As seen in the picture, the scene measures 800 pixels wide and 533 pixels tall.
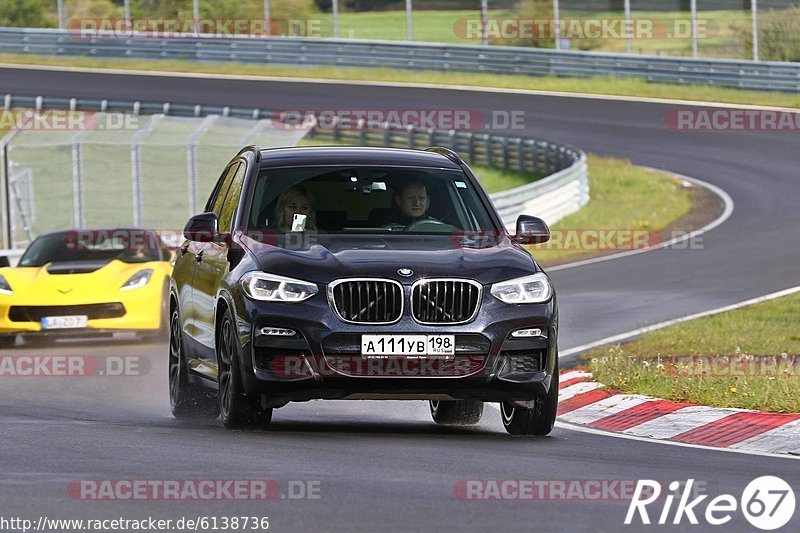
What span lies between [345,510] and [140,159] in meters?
20.7

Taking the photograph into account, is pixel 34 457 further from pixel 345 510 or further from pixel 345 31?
pixel 345 31

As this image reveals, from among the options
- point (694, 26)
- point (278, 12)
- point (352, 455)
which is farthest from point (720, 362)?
point (278, 12)

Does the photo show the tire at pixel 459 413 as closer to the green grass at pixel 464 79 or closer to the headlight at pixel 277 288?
the headlight at pixel 277 288

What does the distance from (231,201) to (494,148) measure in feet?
88.2

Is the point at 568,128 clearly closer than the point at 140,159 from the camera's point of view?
No

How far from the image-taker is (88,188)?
27.7m

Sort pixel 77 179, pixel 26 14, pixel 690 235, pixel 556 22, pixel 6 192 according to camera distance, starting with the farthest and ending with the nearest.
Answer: pixel 26 14 → pixel 556 22 → pixel 690 235 → pixel 77 179 → pixel 6 192

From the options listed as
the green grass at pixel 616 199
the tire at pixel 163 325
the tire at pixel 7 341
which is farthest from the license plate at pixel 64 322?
the green grass at pixel 616 199

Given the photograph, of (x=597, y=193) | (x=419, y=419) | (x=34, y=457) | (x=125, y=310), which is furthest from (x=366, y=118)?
(x=34, y=457)

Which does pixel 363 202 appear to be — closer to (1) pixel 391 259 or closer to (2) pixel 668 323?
(1) pixel 391 259

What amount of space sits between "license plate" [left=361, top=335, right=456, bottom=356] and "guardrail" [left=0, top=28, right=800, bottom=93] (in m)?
35.3

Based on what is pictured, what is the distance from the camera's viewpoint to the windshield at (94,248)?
17.5 m

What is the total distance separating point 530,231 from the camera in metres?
10.2

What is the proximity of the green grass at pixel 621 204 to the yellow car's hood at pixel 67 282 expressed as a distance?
9.84 m
